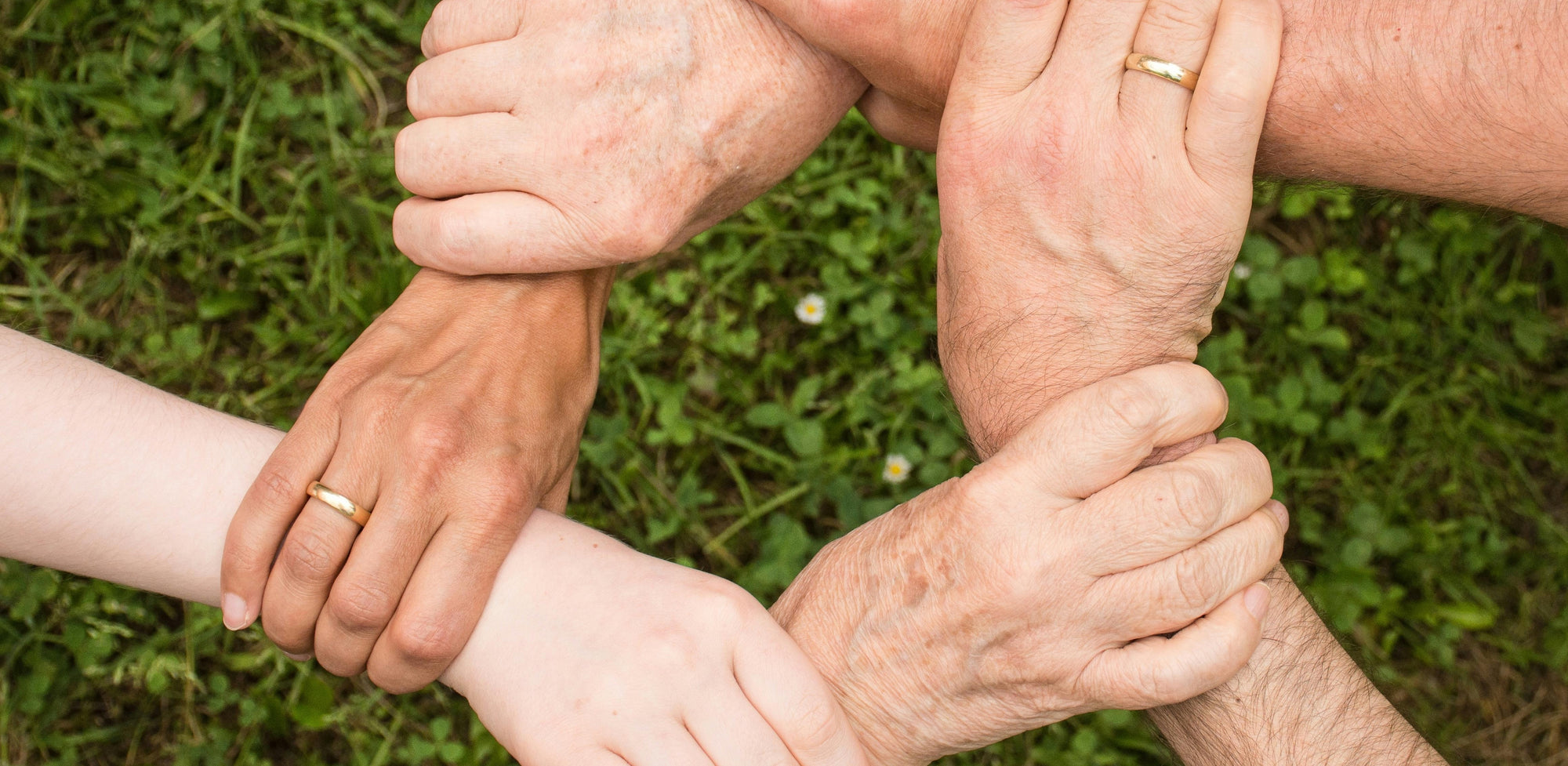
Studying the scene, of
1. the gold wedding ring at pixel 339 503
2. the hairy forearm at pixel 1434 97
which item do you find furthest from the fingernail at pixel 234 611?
the hairy forearm at pixel 1434 97

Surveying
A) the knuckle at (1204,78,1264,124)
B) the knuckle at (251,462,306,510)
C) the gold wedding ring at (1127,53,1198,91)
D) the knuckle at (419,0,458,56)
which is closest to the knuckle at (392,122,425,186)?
the knuckle at (419,0,458,56)

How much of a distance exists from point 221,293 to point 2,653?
1205mm

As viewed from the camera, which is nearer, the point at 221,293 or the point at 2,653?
the point at 2,653

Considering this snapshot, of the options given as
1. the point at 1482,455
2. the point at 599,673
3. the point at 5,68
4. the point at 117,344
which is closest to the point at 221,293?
the point at 117,344

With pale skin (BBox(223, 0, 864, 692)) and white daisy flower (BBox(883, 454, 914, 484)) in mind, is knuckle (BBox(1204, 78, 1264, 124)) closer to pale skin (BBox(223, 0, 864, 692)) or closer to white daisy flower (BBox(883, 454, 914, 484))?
pale skin (BBox(223, 0, 864, 692))

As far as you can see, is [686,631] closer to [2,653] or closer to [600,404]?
[600,404]

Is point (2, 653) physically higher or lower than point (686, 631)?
lower

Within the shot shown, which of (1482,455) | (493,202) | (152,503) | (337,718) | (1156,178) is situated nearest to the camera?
(1156,178)

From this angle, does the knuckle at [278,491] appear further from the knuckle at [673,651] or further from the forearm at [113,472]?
the knuckle at [673,651]

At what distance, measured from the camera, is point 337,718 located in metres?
2.87

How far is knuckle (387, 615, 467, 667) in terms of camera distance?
1.88 meters

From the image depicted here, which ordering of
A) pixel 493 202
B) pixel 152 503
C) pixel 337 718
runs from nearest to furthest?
pixel 152 503 → pixel 493 202 → pixel 337 718

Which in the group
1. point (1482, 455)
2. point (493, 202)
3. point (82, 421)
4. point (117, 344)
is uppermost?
point (493, 202)

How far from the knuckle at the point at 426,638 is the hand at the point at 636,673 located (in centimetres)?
6
